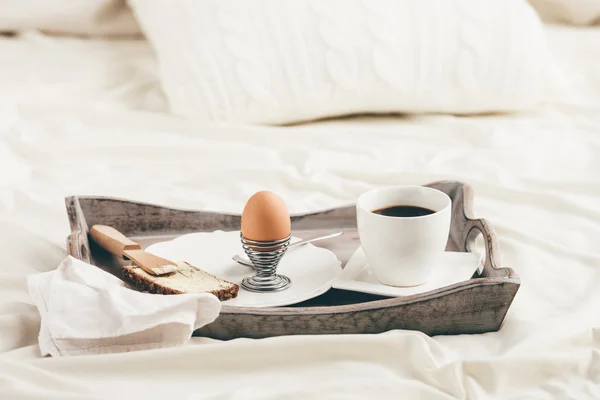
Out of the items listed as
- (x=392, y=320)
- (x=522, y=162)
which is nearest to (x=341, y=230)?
(x=392, y=320)

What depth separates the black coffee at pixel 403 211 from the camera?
0.68 m

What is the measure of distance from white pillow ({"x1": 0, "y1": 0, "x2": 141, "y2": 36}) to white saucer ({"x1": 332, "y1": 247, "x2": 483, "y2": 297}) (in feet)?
2.60

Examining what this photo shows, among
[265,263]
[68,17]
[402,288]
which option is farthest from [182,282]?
[68,17]

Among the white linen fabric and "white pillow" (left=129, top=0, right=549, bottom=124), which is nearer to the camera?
"white pillow" (left=129, top=0, right=549, bottom=124)

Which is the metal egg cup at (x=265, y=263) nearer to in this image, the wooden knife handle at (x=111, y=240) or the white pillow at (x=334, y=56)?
the wooden knife handle at (x=111, y=240)

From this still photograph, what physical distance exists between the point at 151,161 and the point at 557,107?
588mm

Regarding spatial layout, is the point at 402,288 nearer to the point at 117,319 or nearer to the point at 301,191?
the point at 117,319

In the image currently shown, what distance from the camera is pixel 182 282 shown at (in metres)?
0.64

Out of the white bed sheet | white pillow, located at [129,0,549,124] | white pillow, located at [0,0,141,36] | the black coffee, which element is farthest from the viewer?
white pillow, located at [0,0,141,36]

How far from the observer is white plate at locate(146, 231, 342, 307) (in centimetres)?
63

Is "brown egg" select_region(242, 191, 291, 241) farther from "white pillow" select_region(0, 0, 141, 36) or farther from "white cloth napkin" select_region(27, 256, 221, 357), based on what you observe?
"white pillow" select_region(0, 0, 141, 36)

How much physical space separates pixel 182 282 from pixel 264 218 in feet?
0.27

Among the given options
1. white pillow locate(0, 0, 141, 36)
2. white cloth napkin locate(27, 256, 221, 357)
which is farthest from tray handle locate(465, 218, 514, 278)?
white pillow locate(0, 0, 141, 36)

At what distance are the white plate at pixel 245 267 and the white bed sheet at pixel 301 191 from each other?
6 cm
